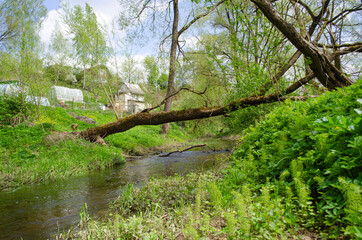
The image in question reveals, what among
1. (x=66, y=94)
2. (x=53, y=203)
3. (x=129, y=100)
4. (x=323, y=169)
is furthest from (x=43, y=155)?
(x=66, y=94)

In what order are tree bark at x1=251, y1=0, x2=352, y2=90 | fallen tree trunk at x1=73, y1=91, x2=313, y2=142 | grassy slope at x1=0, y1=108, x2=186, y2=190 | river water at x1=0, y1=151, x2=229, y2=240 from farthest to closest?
fallen tree trunk at x1=73, y1=91, x2=313, y2=142 < grassy slope at x1=0, y1=108, x2=186, y2=190 < tree bark at x1=251, y1=0, x2=352, y2=90 < river water at x1=0, y1=151, x2=229, y2=240

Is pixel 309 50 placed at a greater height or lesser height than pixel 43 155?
greater

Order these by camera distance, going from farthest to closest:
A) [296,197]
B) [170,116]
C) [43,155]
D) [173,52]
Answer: [173,52] → [170,116] → [43,155] → [296,197]

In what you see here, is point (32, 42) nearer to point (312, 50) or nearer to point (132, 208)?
point (132, 208)

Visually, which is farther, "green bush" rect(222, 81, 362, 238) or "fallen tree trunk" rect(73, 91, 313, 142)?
"fallen tree trunk" rect(73, 91, 313, 142)

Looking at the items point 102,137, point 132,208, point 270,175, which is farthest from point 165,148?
point 270,175

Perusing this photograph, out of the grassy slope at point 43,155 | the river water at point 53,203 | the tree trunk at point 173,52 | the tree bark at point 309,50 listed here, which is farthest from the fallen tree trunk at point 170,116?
the tree trunk at point 173,52

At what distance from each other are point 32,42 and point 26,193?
29.5ft

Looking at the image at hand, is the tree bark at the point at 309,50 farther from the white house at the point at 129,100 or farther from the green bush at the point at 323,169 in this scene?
the white house at the point at 129,100

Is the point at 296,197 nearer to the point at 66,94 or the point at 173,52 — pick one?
the point at 173,52

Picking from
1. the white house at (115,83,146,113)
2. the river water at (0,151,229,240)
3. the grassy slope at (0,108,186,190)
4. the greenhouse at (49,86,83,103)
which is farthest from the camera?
the greenhouse at (49,86,83,103)

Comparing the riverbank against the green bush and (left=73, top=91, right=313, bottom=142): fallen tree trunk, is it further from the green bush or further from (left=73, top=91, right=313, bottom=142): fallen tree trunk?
the green bush

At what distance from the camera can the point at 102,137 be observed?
11.8 meters

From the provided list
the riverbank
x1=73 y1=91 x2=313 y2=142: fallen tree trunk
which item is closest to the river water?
the riverbank
